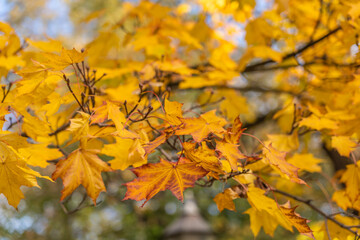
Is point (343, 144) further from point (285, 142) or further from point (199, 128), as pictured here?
point (199, 128)

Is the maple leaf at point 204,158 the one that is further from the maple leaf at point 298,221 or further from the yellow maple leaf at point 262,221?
the yellow maple leaf at point 262,221

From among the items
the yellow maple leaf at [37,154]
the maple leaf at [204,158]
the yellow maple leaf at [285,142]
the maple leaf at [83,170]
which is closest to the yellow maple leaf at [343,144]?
the yellow maple leaf at [285,142]

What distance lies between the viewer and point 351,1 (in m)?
1.31

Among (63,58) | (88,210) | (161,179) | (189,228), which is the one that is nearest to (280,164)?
(161,179)

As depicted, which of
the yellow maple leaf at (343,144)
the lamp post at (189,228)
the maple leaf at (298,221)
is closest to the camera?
the maple leaf at (298,221)

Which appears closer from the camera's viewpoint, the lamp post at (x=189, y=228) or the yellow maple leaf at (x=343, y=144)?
the yellow maple leaf at (x=343, y=144)

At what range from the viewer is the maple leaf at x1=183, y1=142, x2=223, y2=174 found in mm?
813

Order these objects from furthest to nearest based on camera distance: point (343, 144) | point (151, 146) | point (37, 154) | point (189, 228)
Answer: point (189, 228), point (343, 144), point (37, 154), point (151, 146)

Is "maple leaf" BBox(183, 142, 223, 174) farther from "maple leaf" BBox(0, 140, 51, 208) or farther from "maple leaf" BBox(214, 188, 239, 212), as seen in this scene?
"maple leaf" BBox(0, 140, 51, 208)

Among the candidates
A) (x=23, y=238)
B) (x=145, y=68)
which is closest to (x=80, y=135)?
(x=145, y=68)

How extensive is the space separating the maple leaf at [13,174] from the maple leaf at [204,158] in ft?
1.22

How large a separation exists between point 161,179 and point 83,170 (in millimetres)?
203

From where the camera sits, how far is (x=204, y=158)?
82 cm

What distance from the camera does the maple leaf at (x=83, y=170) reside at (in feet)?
2.77
